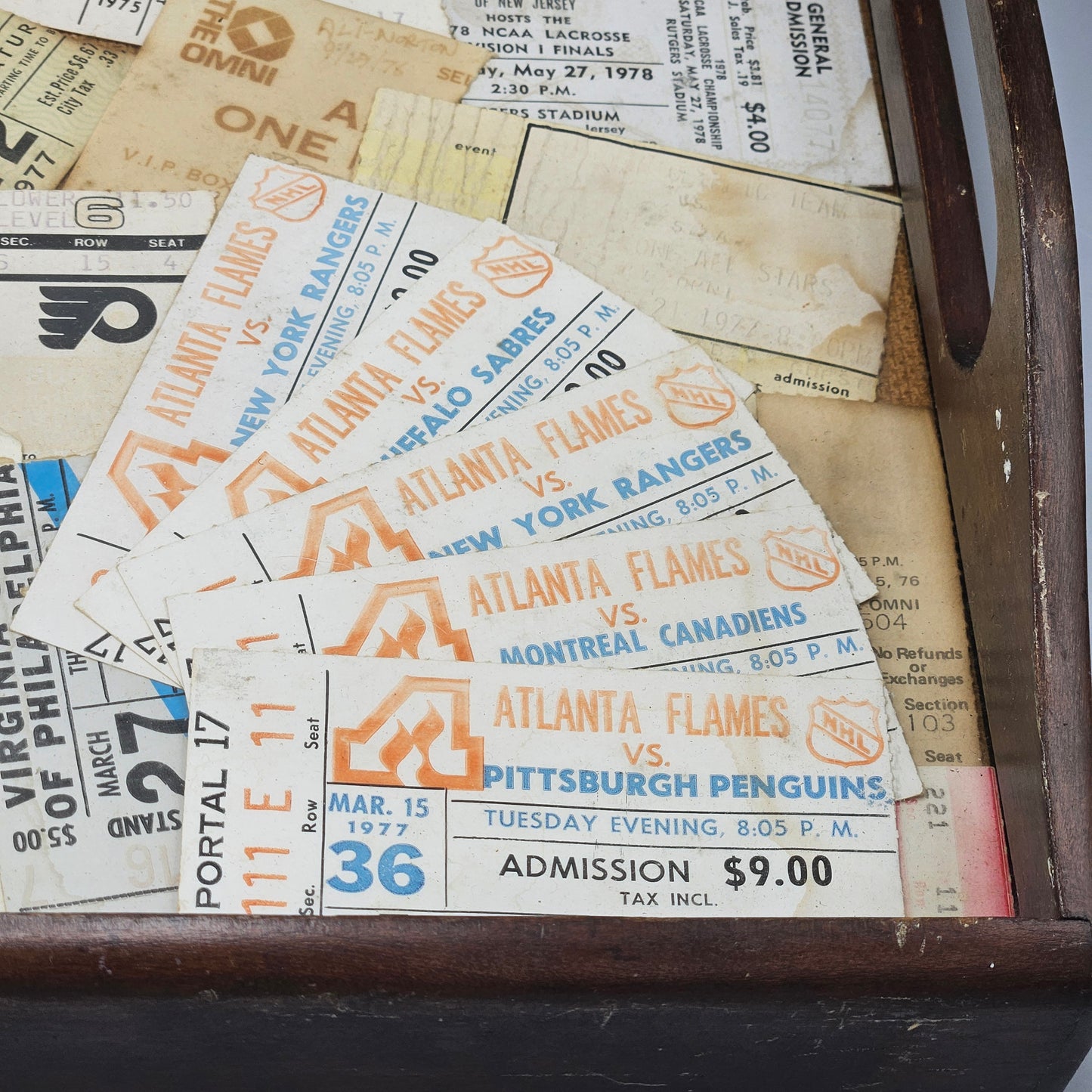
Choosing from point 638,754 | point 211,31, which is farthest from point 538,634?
point 211,31

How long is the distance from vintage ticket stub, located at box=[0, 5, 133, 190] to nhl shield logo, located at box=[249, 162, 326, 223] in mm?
52

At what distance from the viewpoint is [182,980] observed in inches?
17.5

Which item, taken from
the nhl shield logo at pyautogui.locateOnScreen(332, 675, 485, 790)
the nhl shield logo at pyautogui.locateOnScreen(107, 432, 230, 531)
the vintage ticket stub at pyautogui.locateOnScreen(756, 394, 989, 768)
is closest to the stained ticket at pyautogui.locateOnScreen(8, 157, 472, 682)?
the nhl shield logo at pyautogui.locateOnScreen(107, 432, 230, 531)

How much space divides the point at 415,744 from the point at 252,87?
456mm

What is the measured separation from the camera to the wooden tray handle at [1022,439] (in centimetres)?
51

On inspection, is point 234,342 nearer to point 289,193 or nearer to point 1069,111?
point 289,193

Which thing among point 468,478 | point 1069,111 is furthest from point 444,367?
point 1069,111

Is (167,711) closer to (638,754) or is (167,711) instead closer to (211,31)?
(638,754)

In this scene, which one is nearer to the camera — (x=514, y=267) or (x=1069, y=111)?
(x=514, y=267)

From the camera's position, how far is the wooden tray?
0.45m

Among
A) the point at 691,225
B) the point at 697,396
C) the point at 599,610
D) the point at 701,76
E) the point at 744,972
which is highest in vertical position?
the point at 701,76

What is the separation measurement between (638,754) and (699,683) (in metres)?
0.05

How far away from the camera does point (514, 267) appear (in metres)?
0.70

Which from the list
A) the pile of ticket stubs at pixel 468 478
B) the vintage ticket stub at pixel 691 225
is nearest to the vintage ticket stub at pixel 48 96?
the pile of ticket stubs at pixel 468 478
